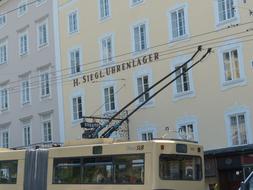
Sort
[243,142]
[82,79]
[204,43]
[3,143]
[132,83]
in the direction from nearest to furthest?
[243,142] → [204,43] → [132,83] → [82,79] → [3,143]

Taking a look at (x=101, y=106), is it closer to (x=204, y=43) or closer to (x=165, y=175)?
(x=204, y=43)

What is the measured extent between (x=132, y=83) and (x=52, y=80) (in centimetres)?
939

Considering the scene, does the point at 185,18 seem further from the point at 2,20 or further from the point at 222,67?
the point at 2,20

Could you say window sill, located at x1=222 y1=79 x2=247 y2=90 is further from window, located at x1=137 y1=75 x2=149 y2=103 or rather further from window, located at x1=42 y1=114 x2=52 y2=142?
window, located at x1=42 y1=114 x2=52 y2=142

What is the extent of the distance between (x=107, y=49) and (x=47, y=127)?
28.0 ft

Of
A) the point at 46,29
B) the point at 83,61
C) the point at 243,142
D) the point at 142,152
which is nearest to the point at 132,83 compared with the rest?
the point at 83,61

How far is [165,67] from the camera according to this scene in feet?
108

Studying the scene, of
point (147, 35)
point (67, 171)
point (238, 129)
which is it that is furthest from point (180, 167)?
point (147, 35)

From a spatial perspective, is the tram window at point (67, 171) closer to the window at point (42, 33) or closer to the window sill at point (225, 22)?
the window sill at point (225, 22)

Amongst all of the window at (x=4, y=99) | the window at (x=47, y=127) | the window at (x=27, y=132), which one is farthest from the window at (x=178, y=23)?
the window at (x=4, y=99)

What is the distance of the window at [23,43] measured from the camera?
46.4 meters

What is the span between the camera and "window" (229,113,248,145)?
28.5m

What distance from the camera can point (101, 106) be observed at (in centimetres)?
3688

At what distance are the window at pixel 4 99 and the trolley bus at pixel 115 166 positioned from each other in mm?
26231
